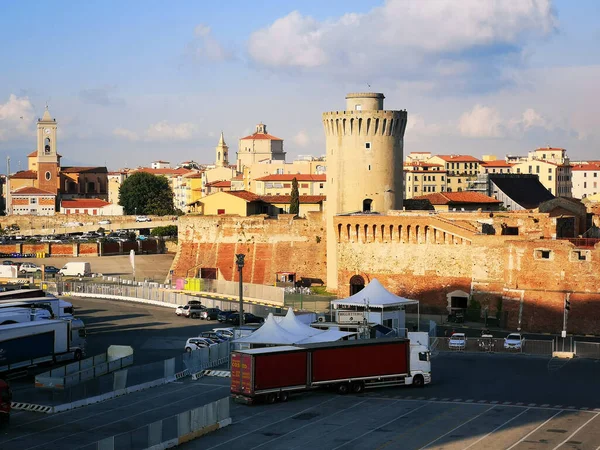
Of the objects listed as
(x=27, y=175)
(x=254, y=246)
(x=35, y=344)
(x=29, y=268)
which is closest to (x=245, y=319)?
(x=35, y=344)

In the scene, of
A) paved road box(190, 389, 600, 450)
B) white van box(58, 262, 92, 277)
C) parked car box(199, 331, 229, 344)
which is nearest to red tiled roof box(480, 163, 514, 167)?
white van box(58, 262, 92, 277)

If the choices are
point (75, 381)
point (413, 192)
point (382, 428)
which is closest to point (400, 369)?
point (382, 428)

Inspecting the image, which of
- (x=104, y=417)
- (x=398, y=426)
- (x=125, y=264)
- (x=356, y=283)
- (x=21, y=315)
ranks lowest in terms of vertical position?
(x=398, y=426)

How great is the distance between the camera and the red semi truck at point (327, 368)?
123 feet

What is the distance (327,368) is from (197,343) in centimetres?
1062

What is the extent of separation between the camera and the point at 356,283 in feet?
231

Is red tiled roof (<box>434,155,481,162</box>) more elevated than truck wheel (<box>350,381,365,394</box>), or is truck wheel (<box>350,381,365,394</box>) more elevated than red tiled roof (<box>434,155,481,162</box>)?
red tiled roof (<box>434,155,481,162</box>)

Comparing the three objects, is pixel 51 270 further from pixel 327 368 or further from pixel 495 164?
pixel 495 164

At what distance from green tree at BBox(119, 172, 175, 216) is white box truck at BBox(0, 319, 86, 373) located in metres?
98.0

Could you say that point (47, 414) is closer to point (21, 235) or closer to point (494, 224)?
point (494, 224)

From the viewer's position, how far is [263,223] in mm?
80375

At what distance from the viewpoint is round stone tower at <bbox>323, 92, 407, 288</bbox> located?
2911 inches

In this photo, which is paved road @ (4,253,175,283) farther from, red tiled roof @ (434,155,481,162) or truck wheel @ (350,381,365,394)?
red tiled roof @ (434,155,481,162)

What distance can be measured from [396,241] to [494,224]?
614cm
